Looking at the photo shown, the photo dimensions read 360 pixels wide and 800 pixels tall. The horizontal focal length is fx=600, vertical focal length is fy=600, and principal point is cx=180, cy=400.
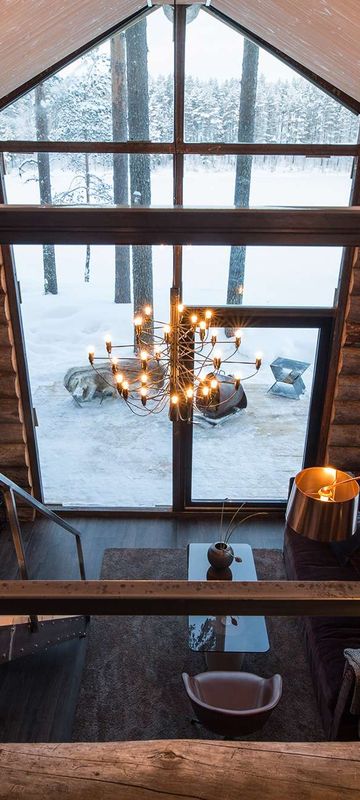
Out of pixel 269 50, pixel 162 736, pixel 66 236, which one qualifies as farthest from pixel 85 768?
pixel 269 50

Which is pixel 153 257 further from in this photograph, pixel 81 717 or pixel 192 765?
pixel 192 765

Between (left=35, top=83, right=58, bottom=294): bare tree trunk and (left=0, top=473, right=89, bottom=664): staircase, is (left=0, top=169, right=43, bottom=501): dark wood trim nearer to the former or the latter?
(left=35, top=83, right=58, bottom=294): bare tree trunk

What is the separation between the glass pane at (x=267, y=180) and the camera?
200 inches

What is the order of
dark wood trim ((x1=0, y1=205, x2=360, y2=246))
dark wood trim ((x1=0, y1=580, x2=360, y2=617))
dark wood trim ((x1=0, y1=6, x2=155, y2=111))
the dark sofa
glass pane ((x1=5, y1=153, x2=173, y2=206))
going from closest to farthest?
dark wood trim ((x1=0, y1=580, x2=360, y2=617)) < dark wood trim ((x1=0, y1=205, x2=360, y2=246)) < the dark sofa < dark wood trim ((x1=0, y1=6, x2=155, y2=111)) < glass pane ((x1=5, y1=153, x2=173, y2=206))

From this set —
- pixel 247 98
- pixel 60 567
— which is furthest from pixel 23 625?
pixel 247 98

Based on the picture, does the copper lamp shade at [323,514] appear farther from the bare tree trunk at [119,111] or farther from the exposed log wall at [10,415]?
the exposed log wall at [10,415]

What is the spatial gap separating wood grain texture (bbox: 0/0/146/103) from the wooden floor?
4.20 meters

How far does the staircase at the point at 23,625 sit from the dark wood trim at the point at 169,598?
2.26 m

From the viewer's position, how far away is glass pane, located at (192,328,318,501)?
591 centimetres

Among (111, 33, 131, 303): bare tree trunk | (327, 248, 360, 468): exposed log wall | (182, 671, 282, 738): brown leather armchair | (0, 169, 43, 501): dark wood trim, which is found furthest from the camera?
(327, 248, 360, 468): exposed log wall

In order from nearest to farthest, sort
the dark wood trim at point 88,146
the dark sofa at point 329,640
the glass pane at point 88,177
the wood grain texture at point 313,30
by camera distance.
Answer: the wood grain texture at point 313,30
the dark sofa at point 329,640
the dark wood trim at point 88,146
the glass pane at point 88,177

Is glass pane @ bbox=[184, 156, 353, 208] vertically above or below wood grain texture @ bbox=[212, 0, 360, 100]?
below

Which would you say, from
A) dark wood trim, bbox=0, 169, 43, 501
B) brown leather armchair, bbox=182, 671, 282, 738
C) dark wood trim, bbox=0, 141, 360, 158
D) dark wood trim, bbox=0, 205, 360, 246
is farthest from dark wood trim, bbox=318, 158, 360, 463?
dark wood trim, bbox=0, 205, 360, 246

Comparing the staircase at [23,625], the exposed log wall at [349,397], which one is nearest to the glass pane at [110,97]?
the exposed log wall at [349,397]
